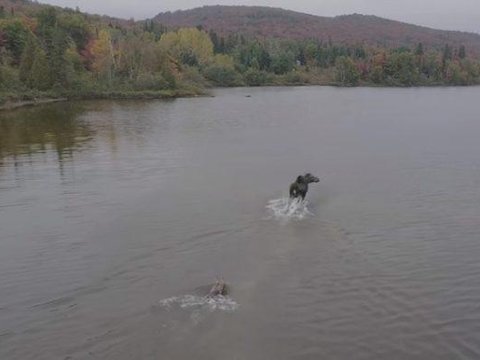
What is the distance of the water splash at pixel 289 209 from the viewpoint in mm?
19438

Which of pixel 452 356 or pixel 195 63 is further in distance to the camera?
pixel 195 63

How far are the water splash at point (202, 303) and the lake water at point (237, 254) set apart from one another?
0.05 meters

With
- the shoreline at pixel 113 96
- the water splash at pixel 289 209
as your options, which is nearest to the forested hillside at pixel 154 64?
the shoreline at pixel 113 96

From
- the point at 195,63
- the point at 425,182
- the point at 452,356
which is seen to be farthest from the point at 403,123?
the point at 195,63

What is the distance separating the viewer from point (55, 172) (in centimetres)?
2728

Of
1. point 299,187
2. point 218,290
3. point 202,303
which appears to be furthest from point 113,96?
point 202,303

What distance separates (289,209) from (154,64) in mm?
81265

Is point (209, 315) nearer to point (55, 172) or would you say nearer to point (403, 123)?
point (55, 172)

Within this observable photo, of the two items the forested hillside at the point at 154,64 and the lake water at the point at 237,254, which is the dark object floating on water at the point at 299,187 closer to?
the lake water at the point at 237,254

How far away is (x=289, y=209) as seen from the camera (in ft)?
66.0

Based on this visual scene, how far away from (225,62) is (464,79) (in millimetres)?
63976

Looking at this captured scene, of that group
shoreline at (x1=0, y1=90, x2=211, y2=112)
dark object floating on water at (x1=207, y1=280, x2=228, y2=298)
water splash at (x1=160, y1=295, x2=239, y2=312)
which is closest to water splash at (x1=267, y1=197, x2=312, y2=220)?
dark object floating on water at (x1=207, y1=280, x2=228, y2=298)

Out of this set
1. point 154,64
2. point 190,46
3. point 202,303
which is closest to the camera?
point 202,303

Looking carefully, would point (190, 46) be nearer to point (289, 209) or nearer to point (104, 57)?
point (104, 57)
